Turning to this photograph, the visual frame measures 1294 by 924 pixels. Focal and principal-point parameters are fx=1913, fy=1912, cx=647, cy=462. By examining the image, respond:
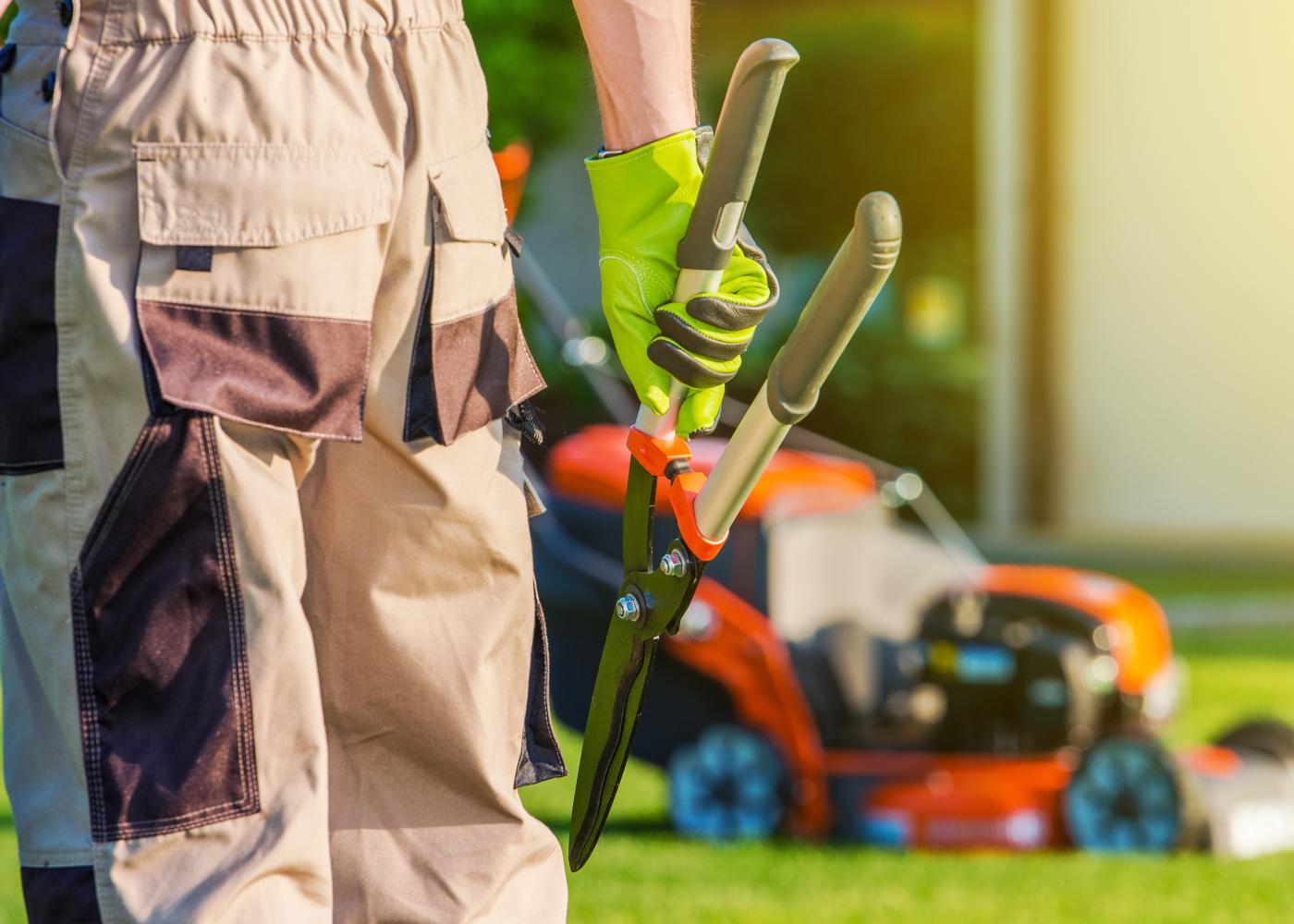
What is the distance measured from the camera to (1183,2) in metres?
11.1

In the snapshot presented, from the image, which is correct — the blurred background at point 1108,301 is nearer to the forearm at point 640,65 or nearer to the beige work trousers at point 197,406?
the forearm at point 640,65

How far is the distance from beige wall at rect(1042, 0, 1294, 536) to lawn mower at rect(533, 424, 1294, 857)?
275 inches

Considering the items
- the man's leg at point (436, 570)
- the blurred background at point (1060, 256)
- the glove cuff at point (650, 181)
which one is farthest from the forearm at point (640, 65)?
the blurred background at point (1060, 256)

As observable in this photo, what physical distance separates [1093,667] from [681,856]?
101 centimetres

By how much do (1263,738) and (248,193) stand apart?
12.6ft

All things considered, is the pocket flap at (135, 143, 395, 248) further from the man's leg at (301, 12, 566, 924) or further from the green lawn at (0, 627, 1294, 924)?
the green lawn at (0, 627, 1294, 924)

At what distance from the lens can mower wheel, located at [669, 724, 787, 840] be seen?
4293 millimetres

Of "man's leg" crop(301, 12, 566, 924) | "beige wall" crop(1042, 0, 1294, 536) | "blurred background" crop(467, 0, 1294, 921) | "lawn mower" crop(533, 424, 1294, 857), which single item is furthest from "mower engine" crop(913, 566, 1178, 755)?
"beige wall" crop(1042, 0, 1294, 536)

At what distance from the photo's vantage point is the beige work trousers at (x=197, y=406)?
57.3 inches

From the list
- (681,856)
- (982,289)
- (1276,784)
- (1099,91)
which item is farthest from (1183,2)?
(681,856)

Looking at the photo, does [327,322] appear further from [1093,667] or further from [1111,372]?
[1111,372]

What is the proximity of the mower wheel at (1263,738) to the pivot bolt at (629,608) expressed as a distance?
10.4 ft

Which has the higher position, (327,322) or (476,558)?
(327,322)

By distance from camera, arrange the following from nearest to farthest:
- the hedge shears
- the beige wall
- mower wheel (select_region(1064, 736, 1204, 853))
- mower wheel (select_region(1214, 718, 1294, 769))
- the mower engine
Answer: the hedge shears, mower wheel (select_region(1064, 736, 1204, 853)), the mower engine, mower wheel (select_region(1214, 718, 1294, 769)), the beige wall
